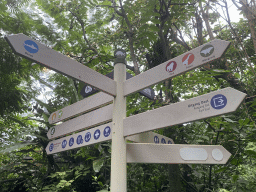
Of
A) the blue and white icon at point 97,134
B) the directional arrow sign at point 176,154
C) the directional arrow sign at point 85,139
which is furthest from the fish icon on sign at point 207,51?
the blue and white icon at point 97,134

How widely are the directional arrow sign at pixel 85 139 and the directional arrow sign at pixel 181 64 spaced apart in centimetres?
35

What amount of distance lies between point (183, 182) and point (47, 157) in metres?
1.93

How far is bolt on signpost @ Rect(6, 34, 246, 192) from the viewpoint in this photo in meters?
1.08

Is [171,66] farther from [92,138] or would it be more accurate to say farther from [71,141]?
[71,141]

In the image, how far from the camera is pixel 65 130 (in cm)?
196

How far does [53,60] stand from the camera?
1181 mm

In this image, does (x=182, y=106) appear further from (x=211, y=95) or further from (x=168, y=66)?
(x=168, y=66)

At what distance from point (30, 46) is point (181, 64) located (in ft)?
3.02

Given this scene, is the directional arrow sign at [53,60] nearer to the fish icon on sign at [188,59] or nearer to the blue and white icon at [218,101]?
the fish icon on sign at [188,59]

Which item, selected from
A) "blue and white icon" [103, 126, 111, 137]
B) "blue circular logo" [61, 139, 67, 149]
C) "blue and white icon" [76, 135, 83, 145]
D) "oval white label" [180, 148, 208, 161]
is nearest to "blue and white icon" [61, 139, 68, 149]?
"blue circular logo" [61, 139, 67, 149]

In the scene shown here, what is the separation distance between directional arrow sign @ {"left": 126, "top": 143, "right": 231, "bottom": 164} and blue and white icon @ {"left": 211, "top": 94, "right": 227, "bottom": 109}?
1.41 ft

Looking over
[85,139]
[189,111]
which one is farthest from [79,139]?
[189,111]

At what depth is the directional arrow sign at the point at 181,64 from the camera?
1129 millimetres

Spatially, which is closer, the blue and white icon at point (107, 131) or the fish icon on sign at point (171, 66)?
the fish icon on sign at point (171, 66)
